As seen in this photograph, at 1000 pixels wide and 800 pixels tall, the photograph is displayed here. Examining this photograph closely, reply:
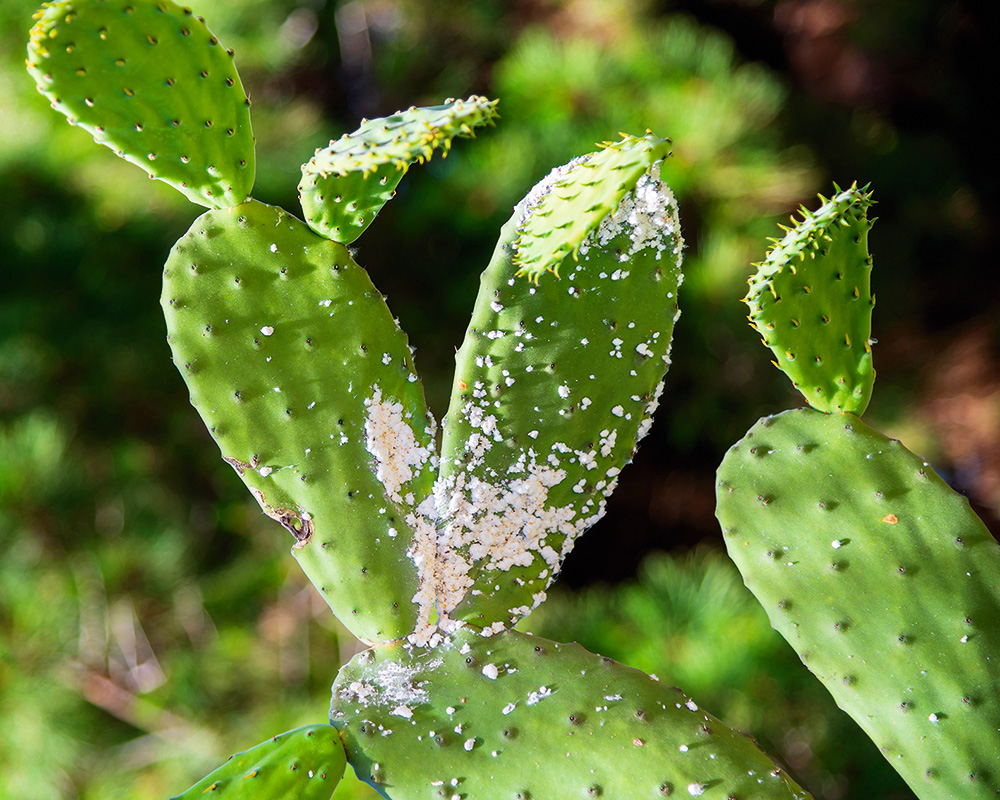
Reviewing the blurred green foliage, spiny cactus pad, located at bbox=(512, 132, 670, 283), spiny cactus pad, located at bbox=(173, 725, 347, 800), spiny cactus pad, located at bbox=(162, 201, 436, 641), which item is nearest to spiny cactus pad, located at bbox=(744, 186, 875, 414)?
spiny cactus pad, located at bbox=(512, 132, 670, 283)

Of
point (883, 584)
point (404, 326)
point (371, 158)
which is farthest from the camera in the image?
point (404, 326)

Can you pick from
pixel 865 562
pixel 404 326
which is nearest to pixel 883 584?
pixel 865 562

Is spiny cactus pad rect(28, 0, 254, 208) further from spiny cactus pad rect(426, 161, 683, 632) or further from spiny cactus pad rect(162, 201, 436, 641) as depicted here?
spiny cactus pad rect(426, 161, 683, 632)

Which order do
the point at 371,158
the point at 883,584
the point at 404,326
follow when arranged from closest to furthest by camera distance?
1. the point at 371,158
2. the point at 883,584
3. the point at 404,326

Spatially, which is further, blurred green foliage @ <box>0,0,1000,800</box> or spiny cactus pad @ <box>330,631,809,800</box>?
blurred green foliage @ <box>0,0,1000,800</box>

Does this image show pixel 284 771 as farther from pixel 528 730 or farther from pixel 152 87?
pixel 152 87

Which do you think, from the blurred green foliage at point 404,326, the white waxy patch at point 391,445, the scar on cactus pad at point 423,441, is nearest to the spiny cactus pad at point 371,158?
the scar on cactus pad at point 423,441
